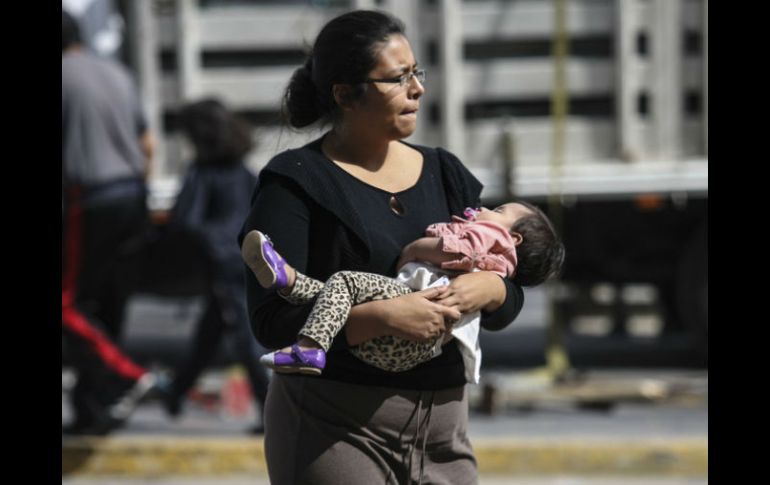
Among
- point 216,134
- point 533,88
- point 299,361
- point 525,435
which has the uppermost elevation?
point 533,88

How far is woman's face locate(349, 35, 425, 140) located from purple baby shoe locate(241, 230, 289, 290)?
0.37 m

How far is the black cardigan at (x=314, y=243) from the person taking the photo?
2965mm

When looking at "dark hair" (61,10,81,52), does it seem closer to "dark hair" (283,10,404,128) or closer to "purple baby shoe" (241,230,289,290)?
"dark hair" (283,10,404,128)

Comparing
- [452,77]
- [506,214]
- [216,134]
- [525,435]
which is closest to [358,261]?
[506,214]

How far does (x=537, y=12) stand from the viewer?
8.20m

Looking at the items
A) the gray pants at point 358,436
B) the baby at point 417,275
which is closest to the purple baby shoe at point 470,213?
the baby at point 417,275

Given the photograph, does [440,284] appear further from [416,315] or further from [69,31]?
[69,31]

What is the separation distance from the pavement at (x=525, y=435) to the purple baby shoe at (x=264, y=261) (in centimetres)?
337

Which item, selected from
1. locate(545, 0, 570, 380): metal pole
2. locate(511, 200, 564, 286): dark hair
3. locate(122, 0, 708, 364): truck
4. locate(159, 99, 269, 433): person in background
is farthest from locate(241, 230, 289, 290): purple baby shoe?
locate(545, 0, 570, 380): metal pole

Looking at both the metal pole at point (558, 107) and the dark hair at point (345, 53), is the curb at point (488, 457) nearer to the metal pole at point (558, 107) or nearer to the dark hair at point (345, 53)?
the metal pole at point (558, 107)

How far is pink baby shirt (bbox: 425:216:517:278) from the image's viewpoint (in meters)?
2.96

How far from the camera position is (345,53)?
3023mm

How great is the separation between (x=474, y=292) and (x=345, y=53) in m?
0.58
